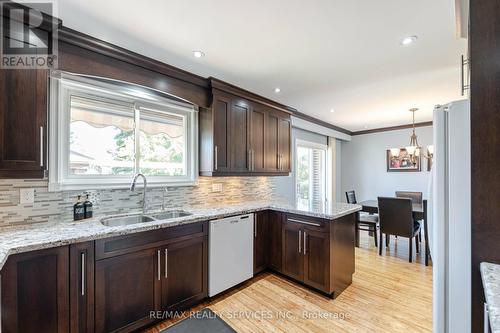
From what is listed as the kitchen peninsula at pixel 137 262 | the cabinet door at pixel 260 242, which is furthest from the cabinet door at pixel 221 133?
the cabinet door at pixel 260 242

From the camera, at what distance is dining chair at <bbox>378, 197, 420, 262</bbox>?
134 inches

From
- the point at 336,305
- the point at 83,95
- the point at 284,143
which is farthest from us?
the point at 284,143

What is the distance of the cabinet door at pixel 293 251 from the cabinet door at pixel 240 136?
0.97 m

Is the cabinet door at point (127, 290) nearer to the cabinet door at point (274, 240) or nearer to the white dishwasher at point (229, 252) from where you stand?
the white dishwasher at point (229, 252)

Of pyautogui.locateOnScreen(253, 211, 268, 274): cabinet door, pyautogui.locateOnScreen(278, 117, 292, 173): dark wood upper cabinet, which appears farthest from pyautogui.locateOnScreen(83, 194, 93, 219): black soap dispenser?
pyautogui.locateOnScreen(278, 117, 292, 173): dark wood upper cabinet

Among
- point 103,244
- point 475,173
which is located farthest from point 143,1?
point 475,173

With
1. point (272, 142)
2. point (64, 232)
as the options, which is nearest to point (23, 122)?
point (64, 232)

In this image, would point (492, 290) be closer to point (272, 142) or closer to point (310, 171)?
point (272, 142)

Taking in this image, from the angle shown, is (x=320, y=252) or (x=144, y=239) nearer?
(x=144, y=239)

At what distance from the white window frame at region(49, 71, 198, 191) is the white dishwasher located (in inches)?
32.4

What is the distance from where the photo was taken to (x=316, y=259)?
248cm

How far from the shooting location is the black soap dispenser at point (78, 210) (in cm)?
206

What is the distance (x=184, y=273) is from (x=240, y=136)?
5.81 feet

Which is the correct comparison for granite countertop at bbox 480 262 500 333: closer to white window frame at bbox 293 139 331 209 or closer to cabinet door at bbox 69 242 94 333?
cabinet door at bbox 69 242 94 333
